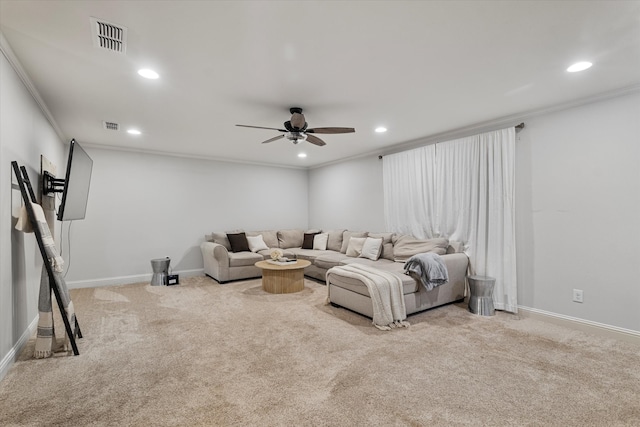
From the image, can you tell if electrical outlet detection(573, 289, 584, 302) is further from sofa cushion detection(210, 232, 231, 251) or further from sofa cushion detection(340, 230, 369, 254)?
sofa cushion detection(210, 232, 231, 251)

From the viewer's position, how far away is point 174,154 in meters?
5.91

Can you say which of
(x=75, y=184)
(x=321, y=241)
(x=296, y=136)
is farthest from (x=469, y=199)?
(x=75, y=184)

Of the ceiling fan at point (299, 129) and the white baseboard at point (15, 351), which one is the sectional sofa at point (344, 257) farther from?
the white baseboard at point (15, 351)

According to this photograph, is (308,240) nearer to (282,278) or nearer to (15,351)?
(282,278)

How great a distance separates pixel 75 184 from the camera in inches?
122

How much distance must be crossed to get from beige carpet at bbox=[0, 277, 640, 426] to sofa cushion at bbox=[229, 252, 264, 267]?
1811mm

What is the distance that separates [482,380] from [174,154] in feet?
19.5

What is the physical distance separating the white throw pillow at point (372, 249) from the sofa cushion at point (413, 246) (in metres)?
0.26

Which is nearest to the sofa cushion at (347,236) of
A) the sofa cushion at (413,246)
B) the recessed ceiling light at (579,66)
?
the sofa cushion at (413,246)

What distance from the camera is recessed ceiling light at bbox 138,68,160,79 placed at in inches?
100

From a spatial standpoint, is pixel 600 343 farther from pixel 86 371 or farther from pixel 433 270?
pixel 86 371

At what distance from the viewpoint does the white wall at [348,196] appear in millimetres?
5871

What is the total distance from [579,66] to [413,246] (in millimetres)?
2811

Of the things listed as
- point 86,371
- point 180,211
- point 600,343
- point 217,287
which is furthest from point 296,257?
point 600,343
